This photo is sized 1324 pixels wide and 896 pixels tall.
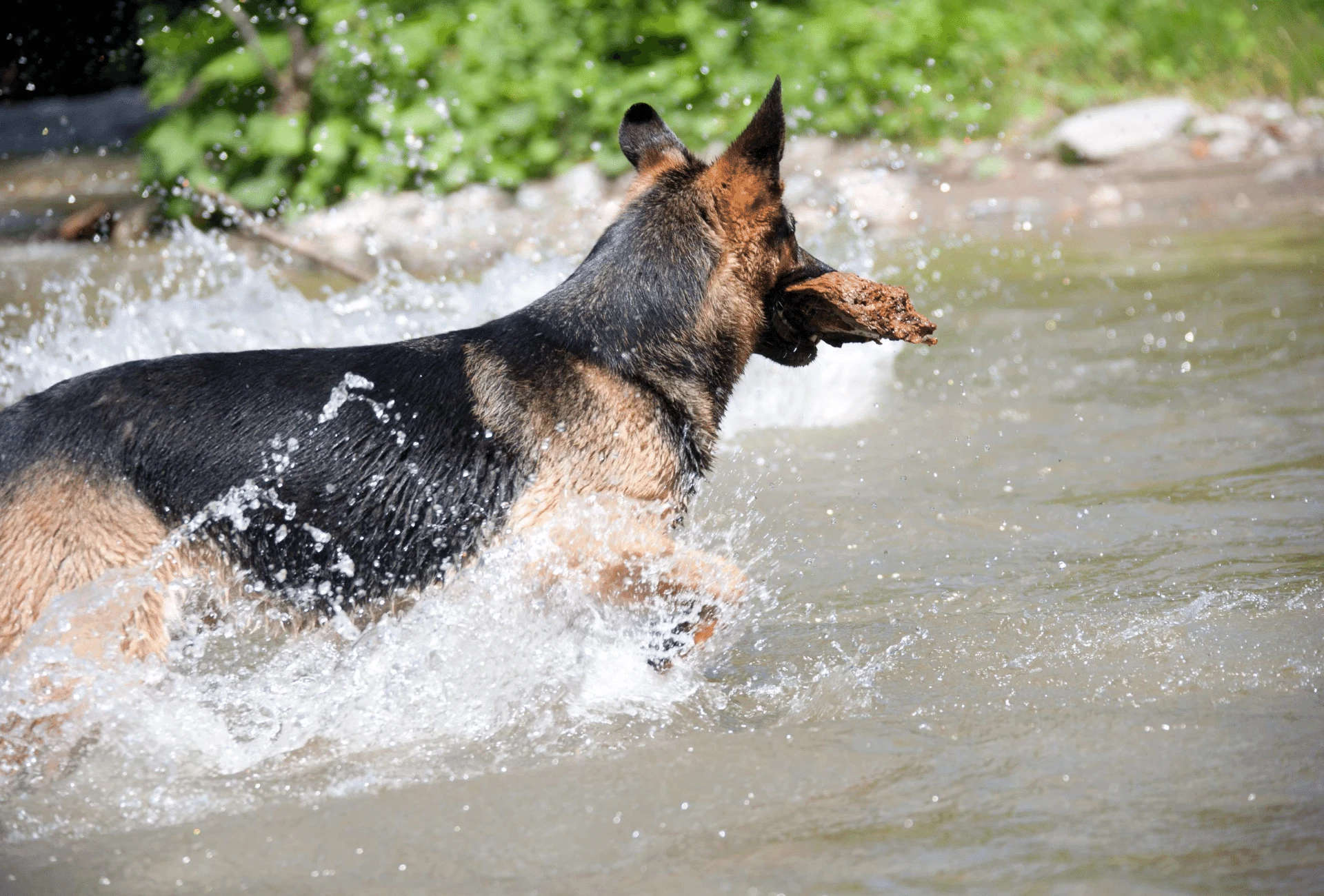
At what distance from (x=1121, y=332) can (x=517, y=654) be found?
5.28 meters

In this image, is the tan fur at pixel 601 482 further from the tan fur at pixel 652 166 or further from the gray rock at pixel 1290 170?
the gray rock at pixel 1290 170

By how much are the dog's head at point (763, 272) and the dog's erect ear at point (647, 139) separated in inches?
4.4

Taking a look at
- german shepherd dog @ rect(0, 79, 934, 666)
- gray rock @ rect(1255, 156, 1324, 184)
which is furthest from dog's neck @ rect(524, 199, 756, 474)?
gray rock @ rect(1255, 156, 1324, 184)

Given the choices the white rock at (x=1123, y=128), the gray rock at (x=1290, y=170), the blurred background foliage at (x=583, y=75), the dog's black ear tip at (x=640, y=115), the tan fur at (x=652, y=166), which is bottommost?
the gray rock at (x=1290, y=170)

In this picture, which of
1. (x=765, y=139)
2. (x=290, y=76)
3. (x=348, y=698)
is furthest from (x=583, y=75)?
(x=348, y=698)

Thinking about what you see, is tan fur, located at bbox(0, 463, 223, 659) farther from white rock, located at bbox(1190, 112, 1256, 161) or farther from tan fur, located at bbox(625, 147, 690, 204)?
white rock, located at bbox(1190, 112, 1256, 161)

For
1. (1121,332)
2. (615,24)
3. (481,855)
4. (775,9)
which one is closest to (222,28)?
(615,24)

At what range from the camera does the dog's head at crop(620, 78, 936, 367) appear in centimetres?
396

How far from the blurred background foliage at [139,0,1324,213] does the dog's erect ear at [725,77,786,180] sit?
816 centimetres

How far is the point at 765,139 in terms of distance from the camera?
3.86 metres

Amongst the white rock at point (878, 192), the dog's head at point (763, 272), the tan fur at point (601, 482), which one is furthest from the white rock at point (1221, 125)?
the tan fur at point (601, 482)

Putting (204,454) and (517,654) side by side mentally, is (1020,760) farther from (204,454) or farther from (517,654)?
(204,454)

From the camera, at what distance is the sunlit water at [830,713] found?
2979 millimetres

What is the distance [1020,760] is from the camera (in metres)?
3.28
